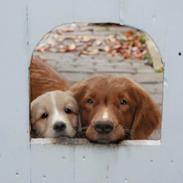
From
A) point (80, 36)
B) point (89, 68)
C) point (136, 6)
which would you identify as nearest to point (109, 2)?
point (136, 6)

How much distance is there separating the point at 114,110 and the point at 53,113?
0.67 ft

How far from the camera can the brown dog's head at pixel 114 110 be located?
64.8 inches

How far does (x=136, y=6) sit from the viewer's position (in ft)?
4.91

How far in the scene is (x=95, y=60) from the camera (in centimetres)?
346

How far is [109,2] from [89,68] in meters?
1.69

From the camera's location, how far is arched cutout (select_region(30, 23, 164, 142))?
210cm

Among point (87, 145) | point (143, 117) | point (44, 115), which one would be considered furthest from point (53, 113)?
point (143, 117)

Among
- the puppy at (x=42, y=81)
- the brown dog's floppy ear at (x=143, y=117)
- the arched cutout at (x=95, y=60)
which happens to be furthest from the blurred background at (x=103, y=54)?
the brown dog's floppy ear at (x=143, y=117)

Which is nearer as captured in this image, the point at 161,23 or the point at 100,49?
the point at 161,23

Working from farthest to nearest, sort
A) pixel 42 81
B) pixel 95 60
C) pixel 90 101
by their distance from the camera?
pixel 95 60
pixel 42 81
pixel 90 101

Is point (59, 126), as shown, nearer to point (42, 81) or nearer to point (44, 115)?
point (44, 115)

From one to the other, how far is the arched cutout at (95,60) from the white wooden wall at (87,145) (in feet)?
0.29

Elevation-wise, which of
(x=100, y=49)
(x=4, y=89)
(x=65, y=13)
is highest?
(x=65, y=13)

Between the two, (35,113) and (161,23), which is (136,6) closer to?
(161,23)
